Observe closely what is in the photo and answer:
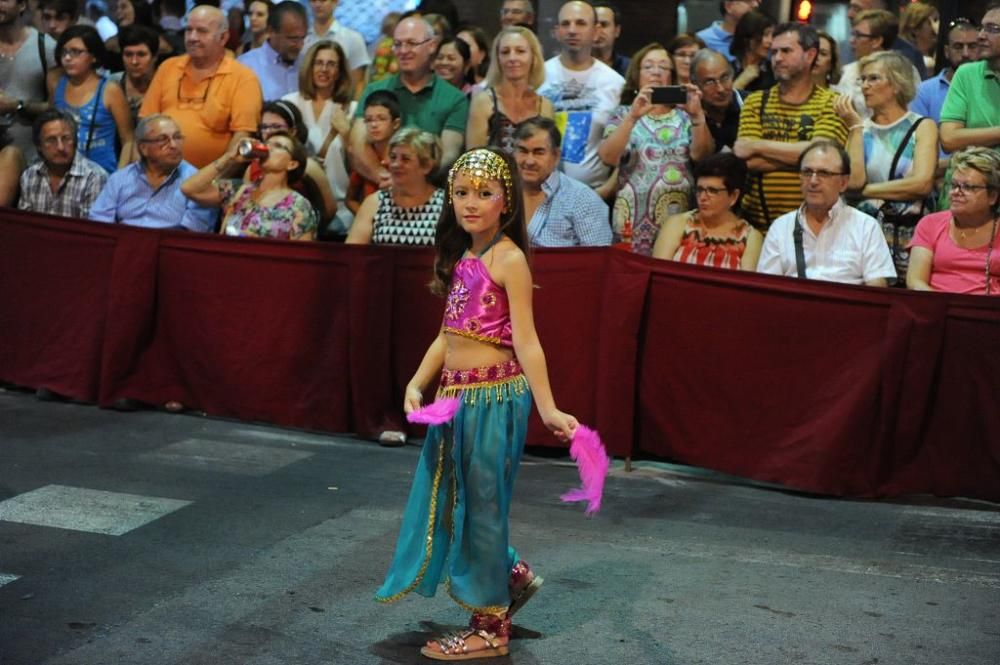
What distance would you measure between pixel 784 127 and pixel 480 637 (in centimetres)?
486

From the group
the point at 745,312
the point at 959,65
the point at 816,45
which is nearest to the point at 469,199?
the point at 745,312

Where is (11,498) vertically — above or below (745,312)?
below

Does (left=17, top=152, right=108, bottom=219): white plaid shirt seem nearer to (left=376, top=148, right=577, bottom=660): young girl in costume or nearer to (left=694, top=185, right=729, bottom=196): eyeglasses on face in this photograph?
(left=694, top=185, right=729, bottom=196): eyeglasses on face

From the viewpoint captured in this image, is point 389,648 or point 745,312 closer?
point 389,648

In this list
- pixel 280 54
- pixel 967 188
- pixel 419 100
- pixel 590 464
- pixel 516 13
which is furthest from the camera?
pixel 280 54

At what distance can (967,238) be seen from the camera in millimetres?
8266

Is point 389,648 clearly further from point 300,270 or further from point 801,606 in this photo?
point 300,270

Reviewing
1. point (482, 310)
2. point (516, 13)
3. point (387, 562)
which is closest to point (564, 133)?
point (516, 13)

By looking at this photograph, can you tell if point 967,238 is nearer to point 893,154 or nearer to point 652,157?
point 893,154

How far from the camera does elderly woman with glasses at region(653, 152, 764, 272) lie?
8805 millimetres

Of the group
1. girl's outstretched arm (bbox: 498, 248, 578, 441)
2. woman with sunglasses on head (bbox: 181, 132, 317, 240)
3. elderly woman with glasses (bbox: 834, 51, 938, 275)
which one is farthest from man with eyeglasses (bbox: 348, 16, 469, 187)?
girl's outstretched arm (bbox: 498, 248, 578, 441)

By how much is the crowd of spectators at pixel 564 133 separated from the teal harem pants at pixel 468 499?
2646mm

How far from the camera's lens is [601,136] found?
9953mm

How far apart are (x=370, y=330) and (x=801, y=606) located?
3.74 metres
